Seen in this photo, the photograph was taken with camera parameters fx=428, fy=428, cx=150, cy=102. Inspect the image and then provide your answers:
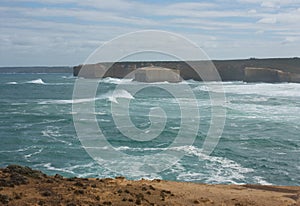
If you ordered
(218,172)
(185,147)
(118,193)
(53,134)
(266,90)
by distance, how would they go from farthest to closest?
(266,90), (53,134), (185,147), (218,172), (118,193)

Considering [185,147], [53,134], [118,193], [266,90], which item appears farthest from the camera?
[266,90]

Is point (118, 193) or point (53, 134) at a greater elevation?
point (118, 193)

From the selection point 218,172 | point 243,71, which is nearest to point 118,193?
point 218,172

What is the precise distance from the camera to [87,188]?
11805mm

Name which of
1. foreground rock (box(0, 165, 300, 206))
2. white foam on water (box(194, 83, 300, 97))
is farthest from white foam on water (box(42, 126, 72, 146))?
white foam on water (box(194, 83, 300, 97))

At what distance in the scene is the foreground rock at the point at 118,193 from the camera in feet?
35.2

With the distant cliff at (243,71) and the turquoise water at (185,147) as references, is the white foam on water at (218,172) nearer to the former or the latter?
the turquoise water at (185,147)

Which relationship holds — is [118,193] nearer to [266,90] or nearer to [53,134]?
[53,134]

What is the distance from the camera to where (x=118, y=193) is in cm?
1166

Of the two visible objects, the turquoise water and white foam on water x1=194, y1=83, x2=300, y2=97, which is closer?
the turquoise water

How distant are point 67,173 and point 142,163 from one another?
11.0 ft

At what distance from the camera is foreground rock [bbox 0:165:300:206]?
10727 mm

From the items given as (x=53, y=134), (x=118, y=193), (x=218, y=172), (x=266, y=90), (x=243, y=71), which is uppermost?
(x=243, y=71)

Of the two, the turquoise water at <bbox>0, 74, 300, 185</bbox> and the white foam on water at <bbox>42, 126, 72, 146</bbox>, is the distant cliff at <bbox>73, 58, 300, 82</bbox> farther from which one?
the white foam on water at <bbox>42, 126, 72, 146</bbox>
